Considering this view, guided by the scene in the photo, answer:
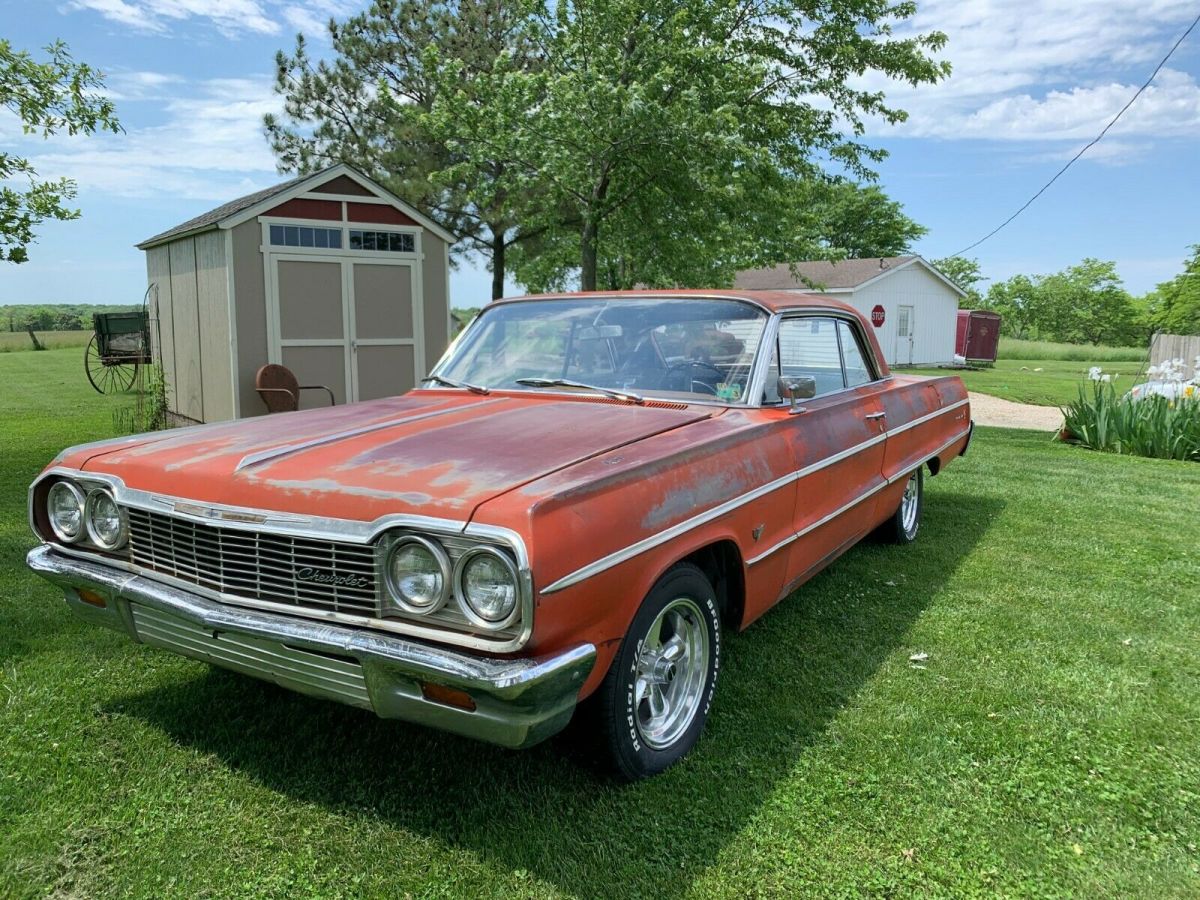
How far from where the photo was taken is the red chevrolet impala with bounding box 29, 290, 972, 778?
2.16 m

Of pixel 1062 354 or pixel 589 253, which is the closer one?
pixel 589 253

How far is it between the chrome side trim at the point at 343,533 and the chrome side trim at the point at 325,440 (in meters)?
0.20

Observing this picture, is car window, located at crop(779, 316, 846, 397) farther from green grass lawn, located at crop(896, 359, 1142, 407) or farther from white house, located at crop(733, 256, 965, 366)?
white house, located at crop(733, 256, 965, 366)

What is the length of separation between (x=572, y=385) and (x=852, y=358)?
1.98 metres

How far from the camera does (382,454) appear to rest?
2641 millimetres

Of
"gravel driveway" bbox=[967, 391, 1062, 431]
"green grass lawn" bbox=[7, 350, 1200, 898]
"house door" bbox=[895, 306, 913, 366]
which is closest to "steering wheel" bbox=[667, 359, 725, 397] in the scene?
"green grass lawn" bbox=[7, 350, 1200, 898]

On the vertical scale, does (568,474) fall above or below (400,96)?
below

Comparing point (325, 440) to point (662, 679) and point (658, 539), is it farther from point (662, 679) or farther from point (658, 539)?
point (662, 679)

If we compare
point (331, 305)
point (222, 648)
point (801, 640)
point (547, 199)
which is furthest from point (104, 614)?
point (547, 199)

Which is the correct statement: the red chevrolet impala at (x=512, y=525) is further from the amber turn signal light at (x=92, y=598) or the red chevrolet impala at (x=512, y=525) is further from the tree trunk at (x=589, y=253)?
the tree trunk at (x=589, y=253)

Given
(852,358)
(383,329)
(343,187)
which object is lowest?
(852,358)

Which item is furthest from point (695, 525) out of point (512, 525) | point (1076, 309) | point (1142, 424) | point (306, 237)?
point (1076, 309)

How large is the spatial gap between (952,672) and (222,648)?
9.67 ft

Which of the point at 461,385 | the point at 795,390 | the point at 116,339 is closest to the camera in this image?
the point at 795,390
